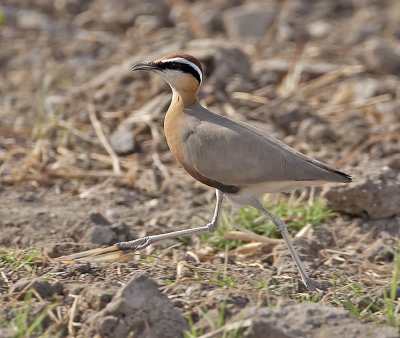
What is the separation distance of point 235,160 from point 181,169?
2474 millimetres

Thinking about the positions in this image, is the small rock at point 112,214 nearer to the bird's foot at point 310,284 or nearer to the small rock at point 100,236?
the small rock at point 100,236

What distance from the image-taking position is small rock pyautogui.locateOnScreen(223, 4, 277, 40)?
36.4 ft

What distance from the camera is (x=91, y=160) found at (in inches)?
319

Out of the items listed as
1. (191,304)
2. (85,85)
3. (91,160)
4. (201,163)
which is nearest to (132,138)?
(91,160)

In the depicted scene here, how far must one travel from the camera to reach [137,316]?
14.7 feet

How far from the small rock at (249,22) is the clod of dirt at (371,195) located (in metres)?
4.66

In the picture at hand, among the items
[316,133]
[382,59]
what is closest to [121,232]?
[316,133]

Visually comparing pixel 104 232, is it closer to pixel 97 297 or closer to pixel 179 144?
pixel 179 144

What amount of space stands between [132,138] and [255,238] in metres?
2.29

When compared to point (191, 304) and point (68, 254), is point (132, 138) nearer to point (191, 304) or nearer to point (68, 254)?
point (68, 254)

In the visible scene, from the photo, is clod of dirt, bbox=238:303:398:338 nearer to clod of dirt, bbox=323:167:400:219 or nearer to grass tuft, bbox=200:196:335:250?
grass tuft, bbox=200:196:335:250

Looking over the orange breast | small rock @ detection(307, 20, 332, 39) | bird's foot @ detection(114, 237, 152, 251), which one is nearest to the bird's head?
the orange breast

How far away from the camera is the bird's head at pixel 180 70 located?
5816 millimetres

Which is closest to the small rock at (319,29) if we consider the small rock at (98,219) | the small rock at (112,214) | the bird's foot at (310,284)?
the small rock at (112,214)
